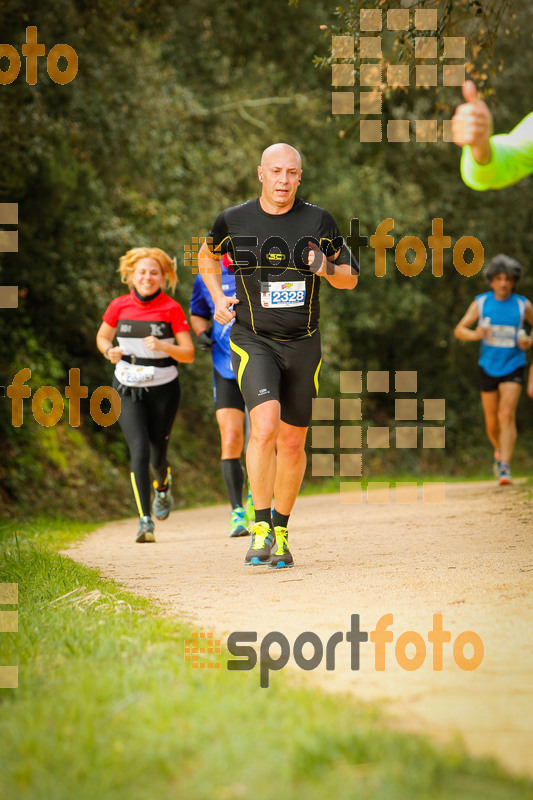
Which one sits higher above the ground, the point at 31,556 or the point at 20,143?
the point at 20,143

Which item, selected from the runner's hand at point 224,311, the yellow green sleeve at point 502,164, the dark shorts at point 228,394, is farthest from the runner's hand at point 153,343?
the yellow green sleeve at point 502,164

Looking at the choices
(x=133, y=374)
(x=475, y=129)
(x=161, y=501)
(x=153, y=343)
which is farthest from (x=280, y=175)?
(x=161, y=501)

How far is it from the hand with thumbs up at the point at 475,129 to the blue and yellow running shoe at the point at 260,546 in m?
3.42

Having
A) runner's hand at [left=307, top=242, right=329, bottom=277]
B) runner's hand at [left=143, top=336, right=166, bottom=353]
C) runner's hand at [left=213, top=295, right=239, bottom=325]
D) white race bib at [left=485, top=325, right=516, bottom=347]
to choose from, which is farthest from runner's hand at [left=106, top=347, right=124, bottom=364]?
white race bib at [left=485, top=325, right=516, bottom=347]

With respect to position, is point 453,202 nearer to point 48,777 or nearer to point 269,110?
point 269,110

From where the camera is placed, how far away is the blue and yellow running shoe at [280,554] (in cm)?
614

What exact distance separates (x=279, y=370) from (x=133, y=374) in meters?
2.50

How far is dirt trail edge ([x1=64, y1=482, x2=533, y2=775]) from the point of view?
3090 mm

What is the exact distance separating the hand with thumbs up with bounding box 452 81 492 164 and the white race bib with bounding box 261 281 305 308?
2871mm

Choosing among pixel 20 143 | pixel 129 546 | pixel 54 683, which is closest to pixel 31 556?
pixel 129 546

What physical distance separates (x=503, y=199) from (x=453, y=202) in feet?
4.12

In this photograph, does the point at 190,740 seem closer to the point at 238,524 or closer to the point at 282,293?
the point at 282,293

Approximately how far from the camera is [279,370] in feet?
20.5

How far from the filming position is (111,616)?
4.54 metres
